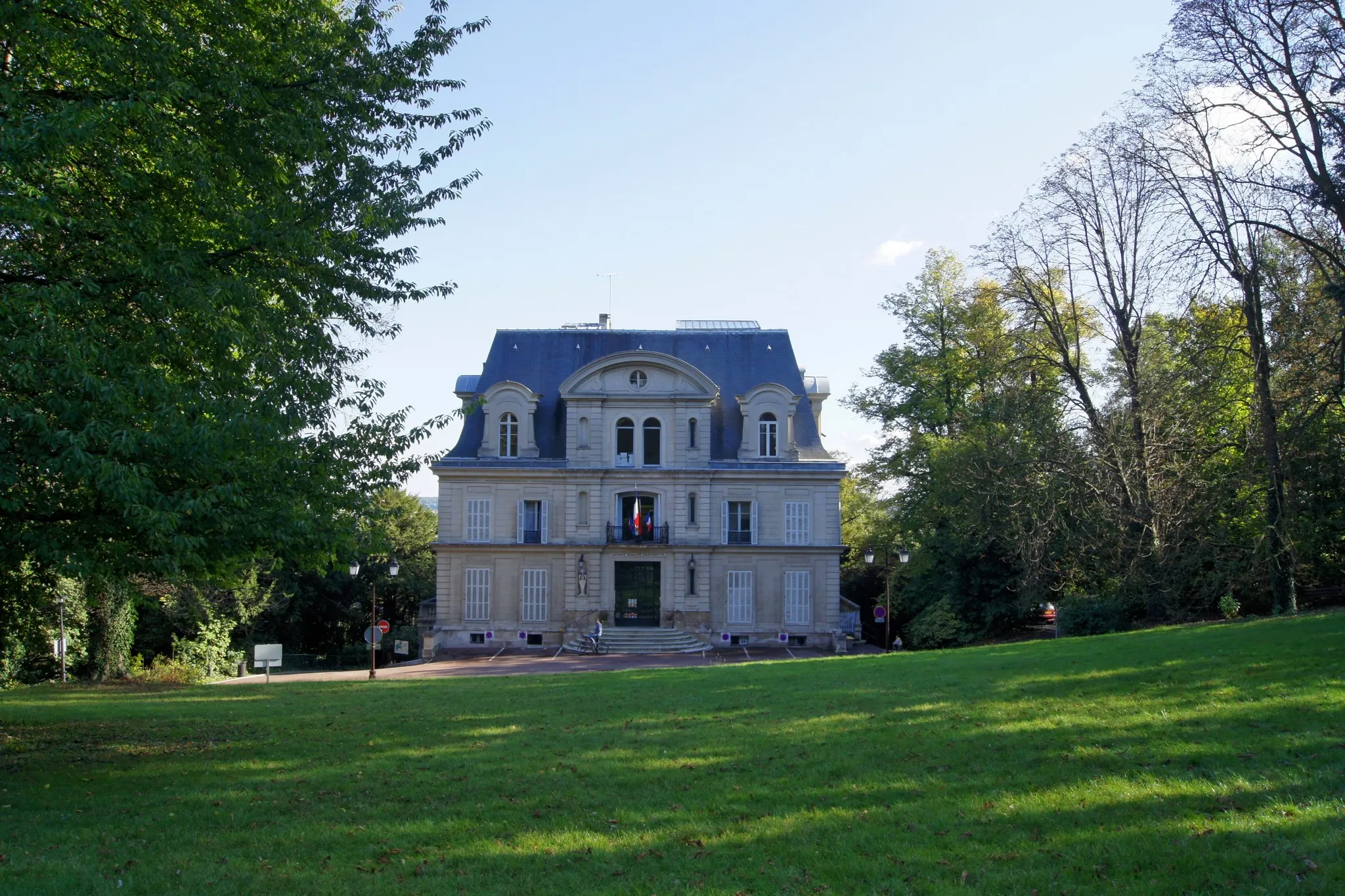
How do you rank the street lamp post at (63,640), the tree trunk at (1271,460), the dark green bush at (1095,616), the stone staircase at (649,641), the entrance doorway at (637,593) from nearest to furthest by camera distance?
1. the tree trunk at (1271,460)
2. the dark green bush at (1095,616)
3. the street lamp post at (63,640)
4. the stone staircase at (649,641)
5. the entrance doorway at (637,593)

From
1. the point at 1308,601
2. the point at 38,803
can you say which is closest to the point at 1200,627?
the point at 1308,601

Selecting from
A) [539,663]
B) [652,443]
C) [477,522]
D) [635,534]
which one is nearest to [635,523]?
[635,534]

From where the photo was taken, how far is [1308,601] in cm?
2562

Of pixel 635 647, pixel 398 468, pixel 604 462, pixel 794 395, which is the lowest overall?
pixel 635 647

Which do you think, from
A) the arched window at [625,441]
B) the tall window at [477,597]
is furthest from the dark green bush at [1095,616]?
the tall window at [477,597]

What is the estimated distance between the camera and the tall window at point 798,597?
120ft

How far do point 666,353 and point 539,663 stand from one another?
45.2 ft

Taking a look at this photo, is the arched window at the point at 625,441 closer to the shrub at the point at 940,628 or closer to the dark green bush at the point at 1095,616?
the shrub at the point at 940,628

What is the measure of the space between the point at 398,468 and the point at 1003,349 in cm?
2515

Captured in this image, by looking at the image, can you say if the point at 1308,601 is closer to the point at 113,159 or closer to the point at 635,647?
the point at 635,647

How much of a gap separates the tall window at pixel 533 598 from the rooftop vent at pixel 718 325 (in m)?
12.4

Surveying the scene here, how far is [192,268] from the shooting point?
30.8 ft

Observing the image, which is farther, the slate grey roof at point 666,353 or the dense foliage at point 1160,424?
the slate grey roof at point 666,353

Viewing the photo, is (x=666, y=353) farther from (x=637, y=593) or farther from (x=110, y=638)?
(x=110, y=638)
